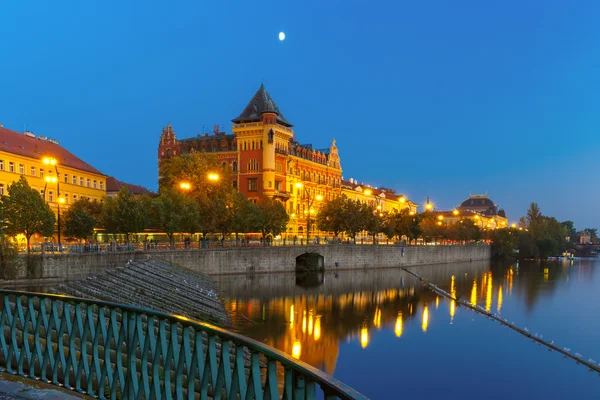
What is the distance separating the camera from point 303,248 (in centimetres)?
7531

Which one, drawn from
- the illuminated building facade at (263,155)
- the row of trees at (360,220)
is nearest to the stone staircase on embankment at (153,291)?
the row of trees at (360,220)

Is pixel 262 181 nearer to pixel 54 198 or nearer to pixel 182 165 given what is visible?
pixel 182 165

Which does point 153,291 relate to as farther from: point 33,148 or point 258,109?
point 258,109

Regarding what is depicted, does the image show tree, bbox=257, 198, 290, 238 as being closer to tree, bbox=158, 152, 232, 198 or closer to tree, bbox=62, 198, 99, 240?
tree, bbox=158, 152, 232, 198

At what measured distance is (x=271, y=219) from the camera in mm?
77625

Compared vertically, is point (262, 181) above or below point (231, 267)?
above

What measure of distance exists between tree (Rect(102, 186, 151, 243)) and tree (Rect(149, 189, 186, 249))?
1.58 metres

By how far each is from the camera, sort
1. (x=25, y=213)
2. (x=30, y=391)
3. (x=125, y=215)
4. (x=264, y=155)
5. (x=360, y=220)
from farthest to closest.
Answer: (x=264, y=155)
(x=360, y=220)
(x=125, y=215)
(x=25, y=213)
(x=30, y=391)

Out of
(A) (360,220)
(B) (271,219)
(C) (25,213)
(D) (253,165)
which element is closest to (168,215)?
(C) (25,213)

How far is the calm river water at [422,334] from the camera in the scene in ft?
88.8

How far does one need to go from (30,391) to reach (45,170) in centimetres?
7837

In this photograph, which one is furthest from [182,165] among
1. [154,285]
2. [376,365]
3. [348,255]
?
[376,365]

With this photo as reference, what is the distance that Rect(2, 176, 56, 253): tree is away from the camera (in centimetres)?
4838

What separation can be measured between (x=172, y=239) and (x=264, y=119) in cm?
4136
